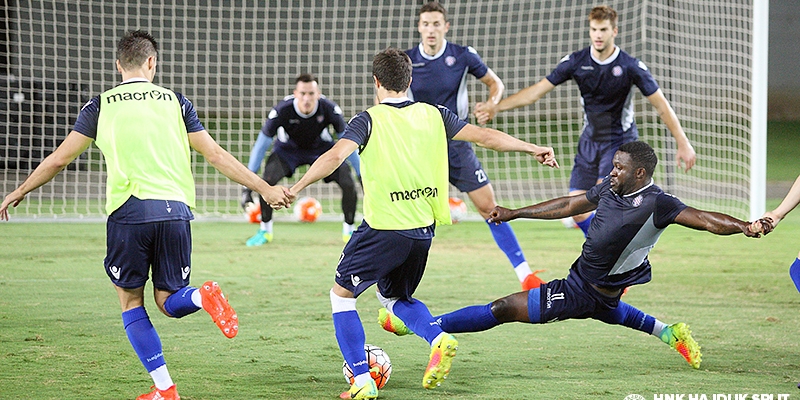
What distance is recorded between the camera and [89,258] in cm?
Result: 858

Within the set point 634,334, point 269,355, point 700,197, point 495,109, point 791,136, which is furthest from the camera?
point 791,136

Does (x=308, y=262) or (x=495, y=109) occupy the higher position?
(x=495, y=109)

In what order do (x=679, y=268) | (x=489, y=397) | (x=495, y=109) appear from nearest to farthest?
(x=489, y=397)
(x=495, y=109)
(x=679, y=268)

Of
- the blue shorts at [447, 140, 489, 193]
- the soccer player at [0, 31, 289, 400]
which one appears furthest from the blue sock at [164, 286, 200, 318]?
the blue shorts at [447, 140, 489, 193]

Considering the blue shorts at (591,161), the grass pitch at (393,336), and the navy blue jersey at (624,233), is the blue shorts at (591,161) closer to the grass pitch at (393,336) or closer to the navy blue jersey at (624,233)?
the grass pitch at (393,336)

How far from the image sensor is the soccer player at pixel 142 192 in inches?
160

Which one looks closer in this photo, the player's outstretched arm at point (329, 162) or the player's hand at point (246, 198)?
the player's outstretched arm at point (329, 162)

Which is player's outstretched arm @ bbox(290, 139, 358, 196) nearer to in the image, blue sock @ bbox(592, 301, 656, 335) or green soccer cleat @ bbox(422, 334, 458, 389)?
green soccer cleat @ bbox(422, 334, 458, 389)

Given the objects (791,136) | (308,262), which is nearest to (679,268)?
(308,262)

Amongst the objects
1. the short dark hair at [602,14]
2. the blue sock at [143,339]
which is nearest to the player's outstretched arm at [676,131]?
the short dark hair at [602,14]

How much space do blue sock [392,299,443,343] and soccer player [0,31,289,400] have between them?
855 millimetres

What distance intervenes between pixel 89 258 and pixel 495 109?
4155 mm

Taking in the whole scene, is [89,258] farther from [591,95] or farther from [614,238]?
[614,238]

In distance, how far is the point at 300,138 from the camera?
9.69 metres
